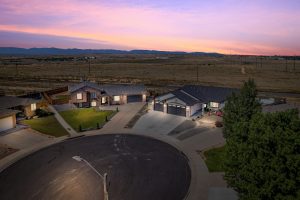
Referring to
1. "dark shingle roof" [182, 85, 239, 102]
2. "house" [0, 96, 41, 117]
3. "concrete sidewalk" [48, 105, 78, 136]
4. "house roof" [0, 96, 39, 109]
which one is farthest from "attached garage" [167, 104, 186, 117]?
"house roof" [0, 96, 39, 109]

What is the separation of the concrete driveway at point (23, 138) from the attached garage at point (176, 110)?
27698 millimetres

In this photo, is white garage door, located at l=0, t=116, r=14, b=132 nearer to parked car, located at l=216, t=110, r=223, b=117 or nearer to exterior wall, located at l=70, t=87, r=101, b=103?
exterior wall, located at l=70, t=87, r=101, b=103

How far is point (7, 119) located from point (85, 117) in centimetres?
1590

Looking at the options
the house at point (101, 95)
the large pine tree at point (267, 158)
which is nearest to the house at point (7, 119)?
the house at point (101, 95)

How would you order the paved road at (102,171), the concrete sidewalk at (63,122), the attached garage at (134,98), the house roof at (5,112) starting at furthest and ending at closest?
the attached garage at (134,98) → the concrete sidewalk at (63,122) → the house roof at (5,112) → the paved road at (102,171)

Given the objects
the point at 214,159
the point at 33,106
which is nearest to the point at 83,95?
the point at 33,106

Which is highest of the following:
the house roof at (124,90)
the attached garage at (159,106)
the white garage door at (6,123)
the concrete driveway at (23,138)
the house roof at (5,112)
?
the house roof at (124,90)

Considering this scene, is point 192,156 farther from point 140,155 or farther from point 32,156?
point 32,156

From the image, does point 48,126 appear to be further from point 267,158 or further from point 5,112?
point 267,158

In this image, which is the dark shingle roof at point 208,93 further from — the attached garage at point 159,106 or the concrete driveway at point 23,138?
the concrete driveway at point 23,138

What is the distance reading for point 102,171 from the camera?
112ft

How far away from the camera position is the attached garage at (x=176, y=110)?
60.2 meters

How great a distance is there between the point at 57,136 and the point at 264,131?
36.9 meters

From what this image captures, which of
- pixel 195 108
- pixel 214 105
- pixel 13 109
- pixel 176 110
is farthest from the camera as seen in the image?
pixel 214 105
